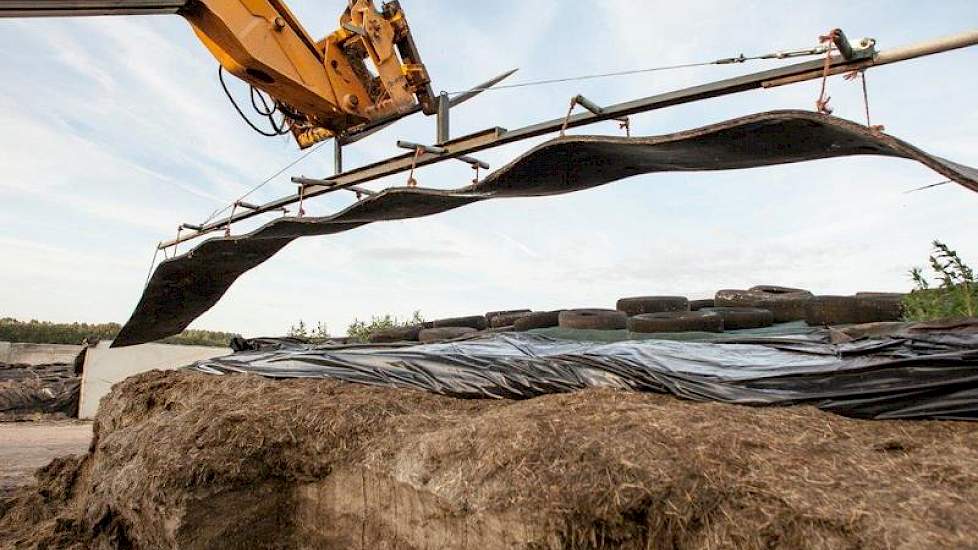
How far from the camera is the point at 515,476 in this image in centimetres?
281

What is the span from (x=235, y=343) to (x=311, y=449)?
5565mm

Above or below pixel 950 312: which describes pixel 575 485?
below

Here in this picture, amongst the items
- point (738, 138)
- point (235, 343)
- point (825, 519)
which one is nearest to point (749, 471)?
point (825, 519)

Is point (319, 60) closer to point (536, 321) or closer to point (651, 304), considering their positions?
point (536, 321)

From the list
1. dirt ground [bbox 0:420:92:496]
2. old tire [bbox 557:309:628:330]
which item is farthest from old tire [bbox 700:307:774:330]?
dirt ground [bbox 0:420:92:496]

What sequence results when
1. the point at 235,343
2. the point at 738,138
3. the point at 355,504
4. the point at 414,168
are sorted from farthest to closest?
the point at 235,343 → the point at 414,168 → the point at 355,504 → the point at 738,138

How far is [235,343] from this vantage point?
890 cm

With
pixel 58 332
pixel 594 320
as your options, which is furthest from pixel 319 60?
pixel 58 332

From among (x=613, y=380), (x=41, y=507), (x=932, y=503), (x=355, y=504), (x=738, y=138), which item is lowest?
(x=41, y=507)

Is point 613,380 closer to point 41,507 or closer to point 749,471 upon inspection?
point 749,471

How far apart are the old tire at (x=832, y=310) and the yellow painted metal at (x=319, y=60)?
475 cm

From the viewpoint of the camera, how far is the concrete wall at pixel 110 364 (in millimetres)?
15703

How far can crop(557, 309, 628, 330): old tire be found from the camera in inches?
264

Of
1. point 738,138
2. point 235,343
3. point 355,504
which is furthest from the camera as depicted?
A: point 235,343
